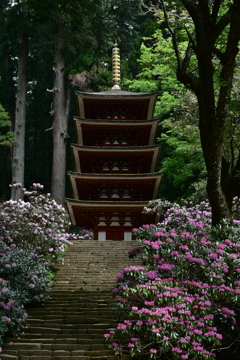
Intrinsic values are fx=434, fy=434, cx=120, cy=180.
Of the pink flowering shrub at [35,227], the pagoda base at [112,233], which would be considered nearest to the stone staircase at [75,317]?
the pink flowering shrub at [35,227]

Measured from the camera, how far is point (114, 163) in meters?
20.4

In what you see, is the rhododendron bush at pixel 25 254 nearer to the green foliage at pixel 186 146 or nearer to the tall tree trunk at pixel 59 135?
the green foliage at pixel 186 146

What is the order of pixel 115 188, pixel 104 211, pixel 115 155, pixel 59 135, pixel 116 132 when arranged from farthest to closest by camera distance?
pixel 59 135
pixel 116 132
pixel 115 188
pixel 115 155
pixel 104 211

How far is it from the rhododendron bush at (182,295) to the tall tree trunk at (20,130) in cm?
1417

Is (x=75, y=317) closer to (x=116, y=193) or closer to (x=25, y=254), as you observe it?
(x=25, y=254)

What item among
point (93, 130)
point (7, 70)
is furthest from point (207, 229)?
point (7, 70)

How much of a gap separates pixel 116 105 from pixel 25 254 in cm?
1234

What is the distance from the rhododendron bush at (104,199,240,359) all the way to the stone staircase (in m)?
0.68

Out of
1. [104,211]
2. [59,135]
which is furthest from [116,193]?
[59,135]

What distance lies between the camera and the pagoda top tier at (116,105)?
798 inches

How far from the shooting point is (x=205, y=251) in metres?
7.36

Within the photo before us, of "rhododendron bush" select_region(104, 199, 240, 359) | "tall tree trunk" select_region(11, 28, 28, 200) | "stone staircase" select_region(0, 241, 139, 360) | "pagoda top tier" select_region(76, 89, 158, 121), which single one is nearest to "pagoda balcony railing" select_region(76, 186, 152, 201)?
"tall tree trunk" select_region(11, 28, 28, 200)

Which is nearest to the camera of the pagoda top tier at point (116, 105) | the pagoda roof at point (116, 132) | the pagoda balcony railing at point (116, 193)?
the pagoda roof at point (116, 132)

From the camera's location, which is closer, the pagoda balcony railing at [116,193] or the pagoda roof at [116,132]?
the pagoda roof at [116,132]
